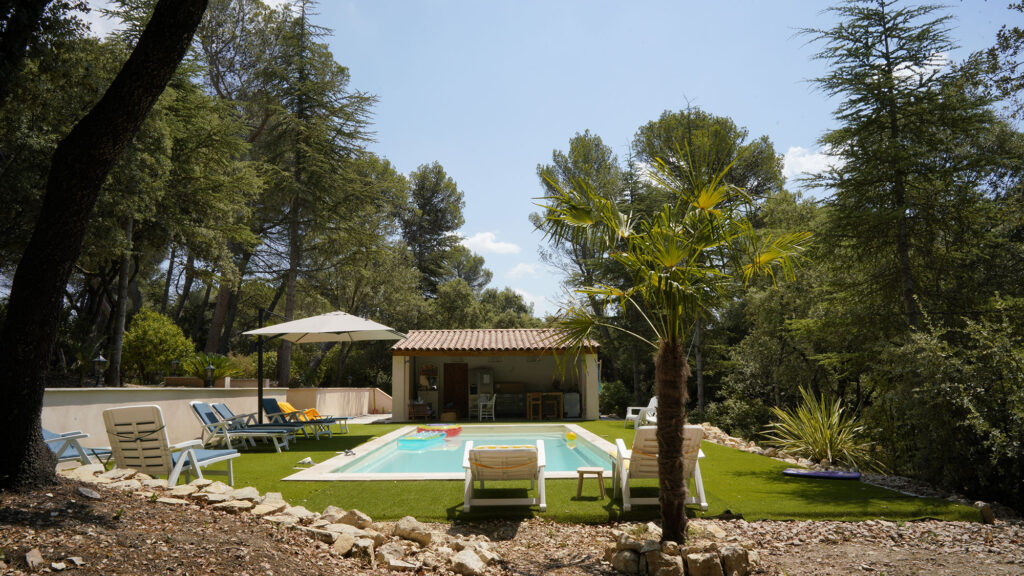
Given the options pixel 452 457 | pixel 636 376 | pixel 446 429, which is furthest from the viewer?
pixel 636 376

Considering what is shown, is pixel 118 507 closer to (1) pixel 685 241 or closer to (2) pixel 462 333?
(1) pixel 685 241

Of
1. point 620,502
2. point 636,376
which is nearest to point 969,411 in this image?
point 620,502

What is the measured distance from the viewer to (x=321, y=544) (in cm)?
401

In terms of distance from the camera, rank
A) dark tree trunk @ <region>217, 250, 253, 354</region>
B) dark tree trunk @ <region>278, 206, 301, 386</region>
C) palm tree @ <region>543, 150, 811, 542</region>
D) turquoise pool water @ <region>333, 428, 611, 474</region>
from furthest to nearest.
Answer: dark tree trunk @ <region>217, 250, 253, 354</region> → dark tree trunk @ <region>278, 206, 301, 386</region> → turquoise pool water @ <region>333, 428, 611, 474</region> → palm tree @ <region>543, 150, 811, 542</region>

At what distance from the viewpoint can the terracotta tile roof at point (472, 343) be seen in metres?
17.1

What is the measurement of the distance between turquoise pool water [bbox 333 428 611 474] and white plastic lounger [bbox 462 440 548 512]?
5.85ft

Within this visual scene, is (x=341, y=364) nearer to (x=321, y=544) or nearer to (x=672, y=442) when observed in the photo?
(x=321, y=544)

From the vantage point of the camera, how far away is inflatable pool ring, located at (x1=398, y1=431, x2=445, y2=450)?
12.2 m

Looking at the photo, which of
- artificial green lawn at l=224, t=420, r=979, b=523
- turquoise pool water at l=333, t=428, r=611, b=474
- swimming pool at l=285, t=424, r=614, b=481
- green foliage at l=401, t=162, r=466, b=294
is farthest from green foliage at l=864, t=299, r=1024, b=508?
green foliage at l=401, t=162, r=466, b=294

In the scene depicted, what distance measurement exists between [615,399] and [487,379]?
5426 millimetres

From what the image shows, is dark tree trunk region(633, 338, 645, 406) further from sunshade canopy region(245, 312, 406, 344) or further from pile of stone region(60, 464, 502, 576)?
pile of stone region(60, 464, 502, 576)

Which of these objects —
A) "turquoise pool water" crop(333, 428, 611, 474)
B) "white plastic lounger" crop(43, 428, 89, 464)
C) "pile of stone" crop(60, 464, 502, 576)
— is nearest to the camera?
"pile of stone" crop(60, 464, 502, 576)

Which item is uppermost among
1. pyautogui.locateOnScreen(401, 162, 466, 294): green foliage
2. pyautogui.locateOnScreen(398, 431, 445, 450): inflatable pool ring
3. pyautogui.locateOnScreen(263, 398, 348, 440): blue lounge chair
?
pyautogui.locateOnScreen(401, 162, 466, 294): green foliage

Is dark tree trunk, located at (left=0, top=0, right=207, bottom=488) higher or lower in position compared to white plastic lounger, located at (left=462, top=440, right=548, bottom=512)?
higher
